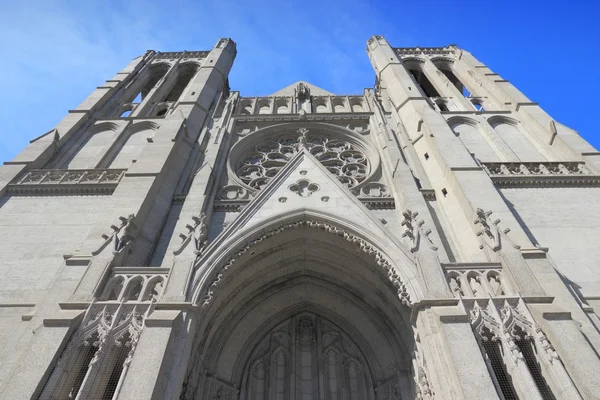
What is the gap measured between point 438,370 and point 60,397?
18.5 ft

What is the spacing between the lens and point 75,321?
689 centimetres

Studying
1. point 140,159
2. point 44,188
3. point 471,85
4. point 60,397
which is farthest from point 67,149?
point 471,85

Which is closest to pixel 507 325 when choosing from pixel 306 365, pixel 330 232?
pixel 330 232

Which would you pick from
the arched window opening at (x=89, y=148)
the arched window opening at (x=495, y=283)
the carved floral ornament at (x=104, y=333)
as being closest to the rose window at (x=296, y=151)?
the arched window opening at (x=89, y=148)

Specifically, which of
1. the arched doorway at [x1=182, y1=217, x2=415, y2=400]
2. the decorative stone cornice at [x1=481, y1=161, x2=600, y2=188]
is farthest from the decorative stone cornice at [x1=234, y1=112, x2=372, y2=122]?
the arched doorway at [x1=182, y1=217, x2=415, y2=400]

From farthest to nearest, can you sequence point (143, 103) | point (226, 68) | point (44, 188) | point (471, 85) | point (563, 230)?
point (226, 68), point (471, 85), point (143, 103), point (44, 188), point (563, 230)

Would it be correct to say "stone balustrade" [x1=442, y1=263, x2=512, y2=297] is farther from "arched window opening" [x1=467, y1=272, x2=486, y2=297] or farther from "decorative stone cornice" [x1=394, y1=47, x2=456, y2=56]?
"decorative stone cornice" [x1=394, y1=47, x2=456, y2=56]

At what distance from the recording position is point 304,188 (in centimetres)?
1070

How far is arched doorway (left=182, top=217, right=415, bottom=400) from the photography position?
350 inches

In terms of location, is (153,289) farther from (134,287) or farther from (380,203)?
(380,203)

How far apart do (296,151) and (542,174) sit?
738 centimetres

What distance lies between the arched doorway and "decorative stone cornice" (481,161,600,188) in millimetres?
5199

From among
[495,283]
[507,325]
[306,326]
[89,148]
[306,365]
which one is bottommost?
[507,325]

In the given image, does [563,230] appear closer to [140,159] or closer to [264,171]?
[264,171]
